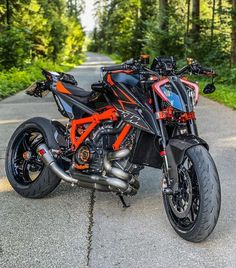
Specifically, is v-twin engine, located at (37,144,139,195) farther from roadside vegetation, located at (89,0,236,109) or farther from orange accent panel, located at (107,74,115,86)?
roadside vegetation, located at (89,0,236,109)

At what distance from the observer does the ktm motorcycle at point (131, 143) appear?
3293mm

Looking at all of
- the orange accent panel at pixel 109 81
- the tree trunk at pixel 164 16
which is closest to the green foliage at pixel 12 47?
the tree trunk at pixel 164 16

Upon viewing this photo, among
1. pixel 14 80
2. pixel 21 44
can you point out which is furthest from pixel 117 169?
pixel 21 44

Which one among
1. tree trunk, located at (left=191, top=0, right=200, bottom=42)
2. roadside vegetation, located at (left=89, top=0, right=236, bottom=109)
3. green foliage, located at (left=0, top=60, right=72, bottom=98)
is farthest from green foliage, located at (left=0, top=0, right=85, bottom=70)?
tree trunk, located at (left=191, top=0, right=200, bottom=42)

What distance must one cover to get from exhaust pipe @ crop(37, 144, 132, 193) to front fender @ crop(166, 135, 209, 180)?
0.50 m

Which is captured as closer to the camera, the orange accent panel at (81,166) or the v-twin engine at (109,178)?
the v-twin engine at (109,178)

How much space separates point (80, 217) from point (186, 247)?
1063 mm

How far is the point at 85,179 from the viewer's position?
156 inches

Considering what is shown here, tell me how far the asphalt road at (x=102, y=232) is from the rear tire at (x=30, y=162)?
122mm

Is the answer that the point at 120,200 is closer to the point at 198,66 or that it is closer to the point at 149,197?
the point at 149,197

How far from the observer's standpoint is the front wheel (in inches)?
124

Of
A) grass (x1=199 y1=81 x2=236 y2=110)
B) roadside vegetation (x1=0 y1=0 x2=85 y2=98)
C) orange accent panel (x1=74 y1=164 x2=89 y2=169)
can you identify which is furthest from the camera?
roadside vegetation (x1=0 y1=0 x2=85 y2=98)

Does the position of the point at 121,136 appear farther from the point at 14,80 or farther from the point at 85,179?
the point at 14,80

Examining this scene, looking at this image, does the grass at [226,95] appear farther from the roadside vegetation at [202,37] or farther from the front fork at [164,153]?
the front fork at [164,153]
